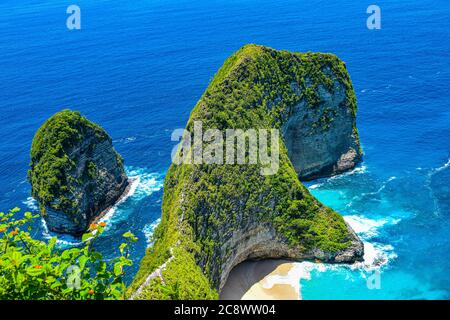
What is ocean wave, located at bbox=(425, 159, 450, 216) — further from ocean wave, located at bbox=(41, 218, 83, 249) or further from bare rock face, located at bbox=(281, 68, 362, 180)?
ocean wave, located at bbox=(41, 218, 83, 249)

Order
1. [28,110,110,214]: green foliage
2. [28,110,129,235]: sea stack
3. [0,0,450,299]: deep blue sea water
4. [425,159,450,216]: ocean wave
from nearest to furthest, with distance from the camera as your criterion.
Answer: [0,0,450,299]: deep blue sea water
[28,110,110,214]: green foliage
[28,110,129,235]: sea stack
[425,159,450,216]: ocean wave

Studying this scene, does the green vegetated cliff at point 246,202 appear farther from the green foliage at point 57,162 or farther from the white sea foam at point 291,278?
the green foliage at point 57,162

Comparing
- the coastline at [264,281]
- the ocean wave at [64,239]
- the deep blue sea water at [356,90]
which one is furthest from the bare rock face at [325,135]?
the ocean wave at [64,239]

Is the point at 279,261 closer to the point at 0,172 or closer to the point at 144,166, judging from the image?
the point at 144,166

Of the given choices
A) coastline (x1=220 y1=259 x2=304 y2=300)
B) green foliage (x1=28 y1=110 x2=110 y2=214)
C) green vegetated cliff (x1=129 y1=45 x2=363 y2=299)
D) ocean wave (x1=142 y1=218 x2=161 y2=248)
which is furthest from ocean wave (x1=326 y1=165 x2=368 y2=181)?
green foliage (x1=28 y1=110 x2=110 y2=214)

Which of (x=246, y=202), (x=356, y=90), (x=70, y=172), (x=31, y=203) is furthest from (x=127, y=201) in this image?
(x=356, y=90)
